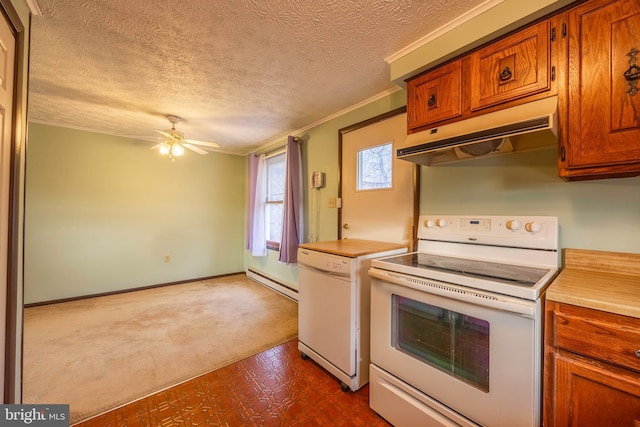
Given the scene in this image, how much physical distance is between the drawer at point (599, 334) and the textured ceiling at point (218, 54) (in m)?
1.54

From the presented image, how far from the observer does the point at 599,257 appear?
50.1 inches

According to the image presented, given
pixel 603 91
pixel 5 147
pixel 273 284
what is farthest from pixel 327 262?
pixel 273 284

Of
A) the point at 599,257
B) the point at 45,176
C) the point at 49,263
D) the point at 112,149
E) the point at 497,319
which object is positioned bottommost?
the point at 49,263

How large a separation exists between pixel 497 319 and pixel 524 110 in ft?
3.27

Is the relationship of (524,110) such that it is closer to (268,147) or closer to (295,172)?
(295,172)

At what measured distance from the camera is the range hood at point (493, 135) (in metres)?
1.14

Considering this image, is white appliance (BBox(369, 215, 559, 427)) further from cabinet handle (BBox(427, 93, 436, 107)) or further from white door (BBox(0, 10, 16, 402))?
white door (BBox(0, 10, 16, 402))

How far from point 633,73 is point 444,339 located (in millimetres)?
1383

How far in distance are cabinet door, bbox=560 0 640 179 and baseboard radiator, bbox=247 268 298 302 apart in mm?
3051

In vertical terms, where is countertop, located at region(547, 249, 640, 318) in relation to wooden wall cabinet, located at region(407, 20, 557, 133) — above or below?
below

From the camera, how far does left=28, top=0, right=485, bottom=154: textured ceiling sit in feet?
4.51

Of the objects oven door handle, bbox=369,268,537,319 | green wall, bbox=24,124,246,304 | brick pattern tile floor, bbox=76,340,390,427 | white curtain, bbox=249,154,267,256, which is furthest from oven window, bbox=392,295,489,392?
green wall, bbox=24,124,246,304

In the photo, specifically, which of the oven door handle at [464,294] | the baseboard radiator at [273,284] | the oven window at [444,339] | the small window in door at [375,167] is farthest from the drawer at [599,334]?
the baseboard radiator at [273,284]

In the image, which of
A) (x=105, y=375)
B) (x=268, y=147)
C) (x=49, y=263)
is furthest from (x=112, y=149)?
(x=105, y=375)
